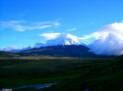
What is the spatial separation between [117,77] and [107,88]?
4.95 m

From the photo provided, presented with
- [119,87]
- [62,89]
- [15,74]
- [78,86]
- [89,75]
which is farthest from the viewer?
[15,74]

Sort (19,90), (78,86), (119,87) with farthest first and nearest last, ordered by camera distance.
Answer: (19,90)
(78,86)
(119,87)

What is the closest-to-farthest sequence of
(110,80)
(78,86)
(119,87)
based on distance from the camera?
(119,87)
(110,80)
(78,86)

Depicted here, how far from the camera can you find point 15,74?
563 feet

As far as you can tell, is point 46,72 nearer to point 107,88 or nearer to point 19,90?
point 19,90

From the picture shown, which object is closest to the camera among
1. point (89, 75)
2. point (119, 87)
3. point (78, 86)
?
point (119, 87)

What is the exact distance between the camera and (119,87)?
43750 millimetres

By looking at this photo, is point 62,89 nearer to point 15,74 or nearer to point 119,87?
point 119,87

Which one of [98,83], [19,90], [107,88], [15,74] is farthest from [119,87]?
[15,74]

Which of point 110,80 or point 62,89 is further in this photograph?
point 62,89

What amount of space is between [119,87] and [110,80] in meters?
4.76

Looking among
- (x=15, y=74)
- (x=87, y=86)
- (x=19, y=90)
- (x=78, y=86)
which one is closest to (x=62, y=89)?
(x=78, y=86)

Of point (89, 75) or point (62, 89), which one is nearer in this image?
point (62, 89)

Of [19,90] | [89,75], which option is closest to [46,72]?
[19,90]
